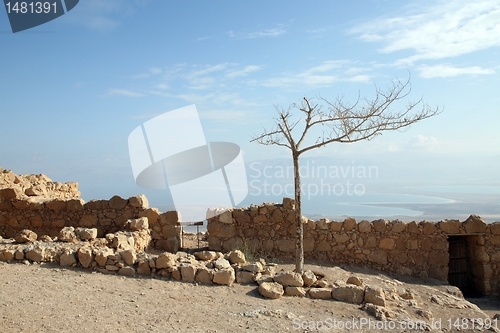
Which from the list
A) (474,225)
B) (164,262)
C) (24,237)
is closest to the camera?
(164,262)

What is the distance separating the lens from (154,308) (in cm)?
564

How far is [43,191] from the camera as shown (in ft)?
41.8

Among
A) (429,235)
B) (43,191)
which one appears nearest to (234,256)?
(429,235)

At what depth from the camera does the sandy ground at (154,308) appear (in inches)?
197

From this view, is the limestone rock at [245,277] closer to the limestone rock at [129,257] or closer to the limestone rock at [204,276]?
the limestone rock at [204,276]

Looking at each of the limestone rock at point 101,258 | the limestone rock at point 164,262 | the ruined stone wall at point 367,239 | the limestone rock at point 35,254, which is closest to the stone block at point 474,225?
the ruined stone wall at point 367,239

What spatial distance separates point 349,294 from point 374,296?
15.1 inches

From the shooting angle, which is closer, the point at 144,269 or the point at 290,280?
the point at 290,280

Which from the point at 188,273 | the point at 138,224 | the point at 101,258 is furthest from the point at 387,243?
the point at 101,258

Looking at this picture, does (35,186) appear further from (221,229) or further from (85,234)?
(221,229)

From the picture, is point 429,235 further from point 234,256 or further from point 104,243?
point 104,243

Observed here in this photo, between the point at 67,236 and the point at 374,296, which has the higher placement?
the point at 67,236

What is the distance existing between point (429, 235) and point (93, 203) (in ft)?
27.8

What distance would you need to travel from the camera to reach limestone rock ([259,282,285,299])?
6.46 metres
